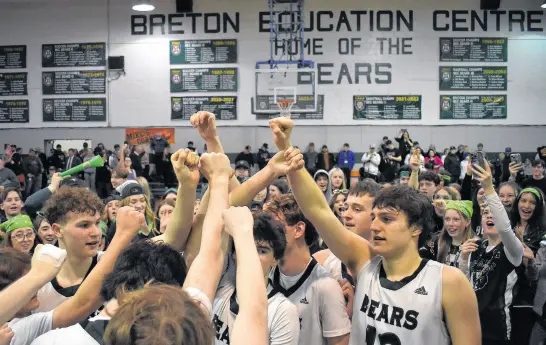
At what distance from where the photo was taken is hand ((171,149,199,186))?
9.44 ft

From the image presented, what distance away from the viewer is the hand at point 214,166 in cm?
285

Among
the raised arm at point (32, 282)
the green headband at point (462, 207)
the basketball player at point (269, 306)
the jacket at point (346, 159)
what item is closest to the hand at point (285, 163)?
the basketball player at point (269, 306)

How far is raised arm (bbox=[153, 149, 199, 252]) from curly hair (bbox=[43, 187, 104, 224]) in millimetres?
578

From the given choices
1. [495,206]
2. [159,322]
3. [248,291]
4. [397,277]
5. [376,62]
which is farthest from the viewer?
[376,62]

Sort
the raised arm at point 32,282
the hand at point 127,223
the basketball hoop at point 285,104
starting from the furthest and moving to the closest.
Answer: the basketball hoop at point 285,104 < the hand at point 127,223 < the raised arm at point 32,282

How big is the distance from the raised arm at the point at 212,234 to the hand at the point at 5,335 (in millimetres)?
683

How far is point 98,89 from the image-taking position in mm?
22516

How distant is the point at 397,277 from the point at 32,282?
5.67 ft

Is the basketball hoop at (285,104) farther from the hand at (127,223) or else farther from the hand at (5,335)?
the hand at (5,335)

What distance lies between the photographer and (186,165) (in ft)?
9.62

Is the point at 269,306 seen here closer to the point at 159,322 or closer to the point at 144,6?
the point at 159,322

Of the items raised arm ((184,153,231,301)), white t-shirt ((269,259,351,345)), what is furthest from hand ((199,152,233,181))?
white t-shirt ((269,259,351,345))

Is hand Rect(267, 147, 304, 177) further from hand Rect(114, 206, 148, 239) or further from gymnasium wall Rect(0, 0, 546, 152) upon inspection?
gymnasium wall Rect(0, 0, 546, 152)

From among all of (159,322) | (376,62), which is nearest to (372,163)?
(376,62)
